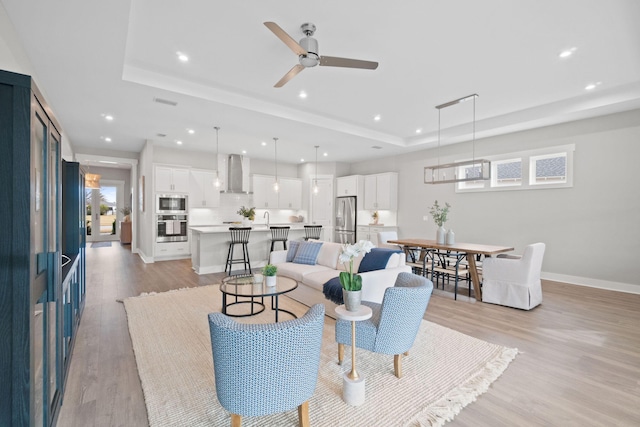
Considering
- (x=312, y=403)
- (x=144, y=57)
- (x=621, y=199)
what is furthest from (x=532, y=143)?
(x=144, y=57)

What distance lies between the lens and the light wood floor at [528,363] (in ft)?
6.48

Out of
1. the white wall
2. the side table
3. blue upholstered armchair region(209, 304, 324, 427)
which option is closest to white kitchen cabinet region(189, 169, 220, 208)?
the white wall

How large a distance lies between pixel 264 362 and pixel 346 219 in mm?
7915

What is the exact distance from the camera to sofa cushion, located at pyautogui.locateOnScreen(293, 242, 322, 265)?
4.65 meters

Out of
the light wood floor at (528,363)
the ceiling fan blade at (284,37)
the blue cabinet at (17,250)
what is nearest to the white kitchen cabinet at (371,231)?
the light wood floor at (528,363)

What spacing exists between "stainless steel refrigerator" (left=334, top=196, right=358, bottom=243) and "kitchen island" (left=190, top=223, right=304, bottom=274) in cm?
312

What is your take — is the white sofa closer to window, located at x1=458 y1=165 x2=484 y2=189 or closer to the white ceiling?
the white ceiling

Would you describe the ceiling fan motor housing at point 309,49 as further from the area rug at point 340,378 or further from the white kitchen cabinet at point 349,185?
the white kitchen cabinet at point 349,185

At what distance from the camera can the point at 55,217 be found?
184cm

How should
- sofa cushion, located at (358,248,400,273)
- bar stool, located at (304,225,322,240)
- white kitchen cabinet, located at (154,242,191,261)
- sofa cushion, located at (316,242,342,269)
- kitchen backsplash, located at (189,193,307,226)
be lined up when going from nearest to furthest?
sofa cushion, located at (358,248,400,273) < sofa cushion, located at (316,242,342,269) < bar stool, located at (304,225,322,240) < white kitchen cabinet, located at (154,242,191,261) < kitchen backsplash, located at (189,193,307,226)

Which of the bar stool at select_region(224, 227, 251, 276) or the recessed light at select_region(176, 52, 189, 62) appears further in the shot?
the bar stool at select_region(224, 227, 251, 276)

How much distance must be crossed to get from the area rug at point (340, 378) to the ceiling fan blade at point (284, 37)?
9.11ft

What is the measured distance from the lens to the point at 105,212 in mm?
12211

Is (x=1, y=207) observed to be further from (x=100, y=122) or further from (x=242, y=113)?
→ (x=100, y=122)
